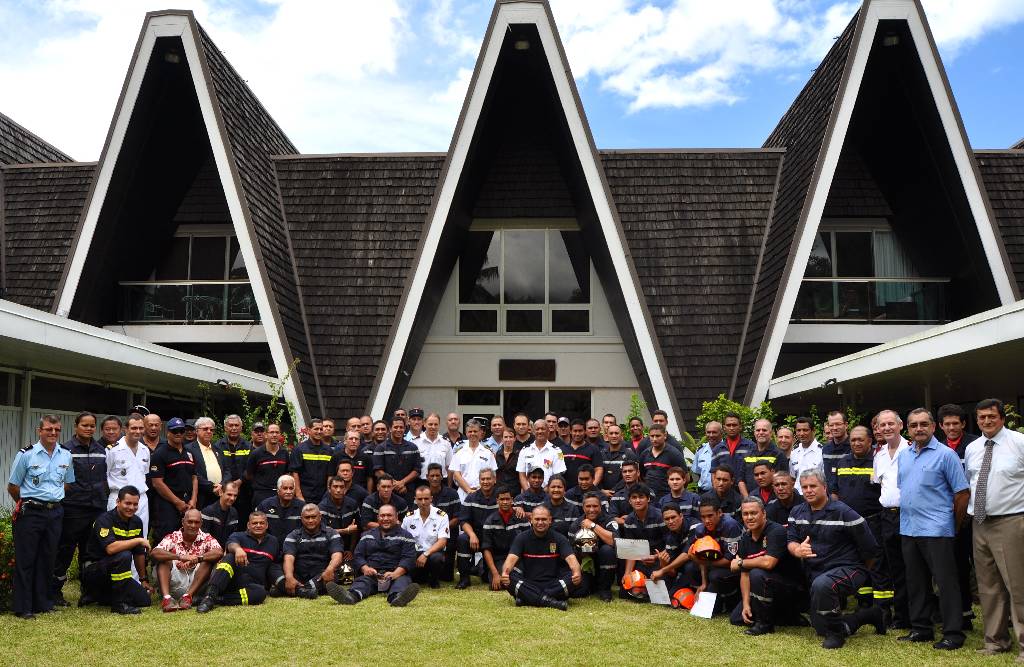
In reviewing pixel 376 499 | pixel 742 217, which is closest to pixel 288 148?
pixel 742 217

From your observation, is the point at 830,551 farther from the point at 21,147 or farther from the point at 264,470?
the point at 21,147

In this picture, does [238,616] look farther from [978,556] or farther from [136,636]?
[978,556]

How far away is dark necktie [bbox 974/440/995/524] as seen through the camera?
716 cm

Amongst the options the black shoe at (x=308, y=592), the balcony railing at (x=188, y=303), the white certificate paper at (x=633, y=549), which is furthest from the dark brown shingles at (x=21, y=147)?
the white certificate paper at (x=633, y=549)

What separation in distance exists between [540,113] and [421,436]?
8.63m

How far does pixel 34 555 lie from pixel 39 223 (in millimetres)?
11796

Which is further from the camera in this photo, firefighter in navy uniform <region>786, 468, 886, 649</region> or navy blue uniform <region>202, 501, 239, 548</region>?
navy blue uniform <region>202, 501, 239, 548</region>

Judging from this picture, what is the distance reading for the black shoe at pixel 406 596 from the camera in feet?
30.6

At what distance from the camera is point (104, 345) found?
12.2 meters

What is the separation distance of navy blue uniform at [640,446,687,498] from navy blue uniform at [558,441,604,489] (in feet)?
2.50

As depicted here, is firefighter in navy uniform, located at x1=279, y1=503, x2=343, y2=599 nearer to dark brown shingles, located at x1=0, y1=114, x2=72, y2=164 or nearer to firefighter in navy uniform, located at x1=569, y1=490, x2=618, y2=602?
firefighter in navy uniform, located at x1=569, y1=490, x2=618, y2=602

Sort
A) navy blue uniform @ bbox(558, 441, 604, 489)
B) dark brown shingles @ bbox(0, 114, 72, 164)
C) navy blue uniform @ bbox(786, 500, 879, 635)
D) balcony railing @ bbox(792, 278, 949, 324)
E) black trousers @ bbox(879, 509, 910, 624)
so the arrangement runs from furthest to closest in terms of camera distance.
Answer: dark brown shingles @ bbox(0, 114, 72, 164) < balcony railing @ bbox(792, 278, 949, 324) < navy blue uniform @ bbox(558, 441, 604, 489) < black trousers @ bbox(879, 509, 910, 624) < navy blue uniform @ bbox(786, 500, 879, 635)

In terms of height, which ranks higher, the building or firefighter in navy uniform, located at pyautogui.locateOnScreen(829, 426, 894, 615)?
the building

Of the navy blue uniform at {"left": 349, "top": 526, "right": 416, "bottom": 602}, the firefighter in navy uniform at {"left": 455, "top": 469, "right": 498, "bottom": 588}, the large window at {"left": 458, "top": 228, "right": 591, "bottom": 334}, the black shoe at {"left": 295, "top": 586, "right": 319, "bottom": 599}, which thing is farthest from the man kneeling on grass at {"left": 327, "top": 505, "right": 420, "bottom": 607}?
the large window at {"left": 458, "top": 228, "right": 591, "bottom": 334}
